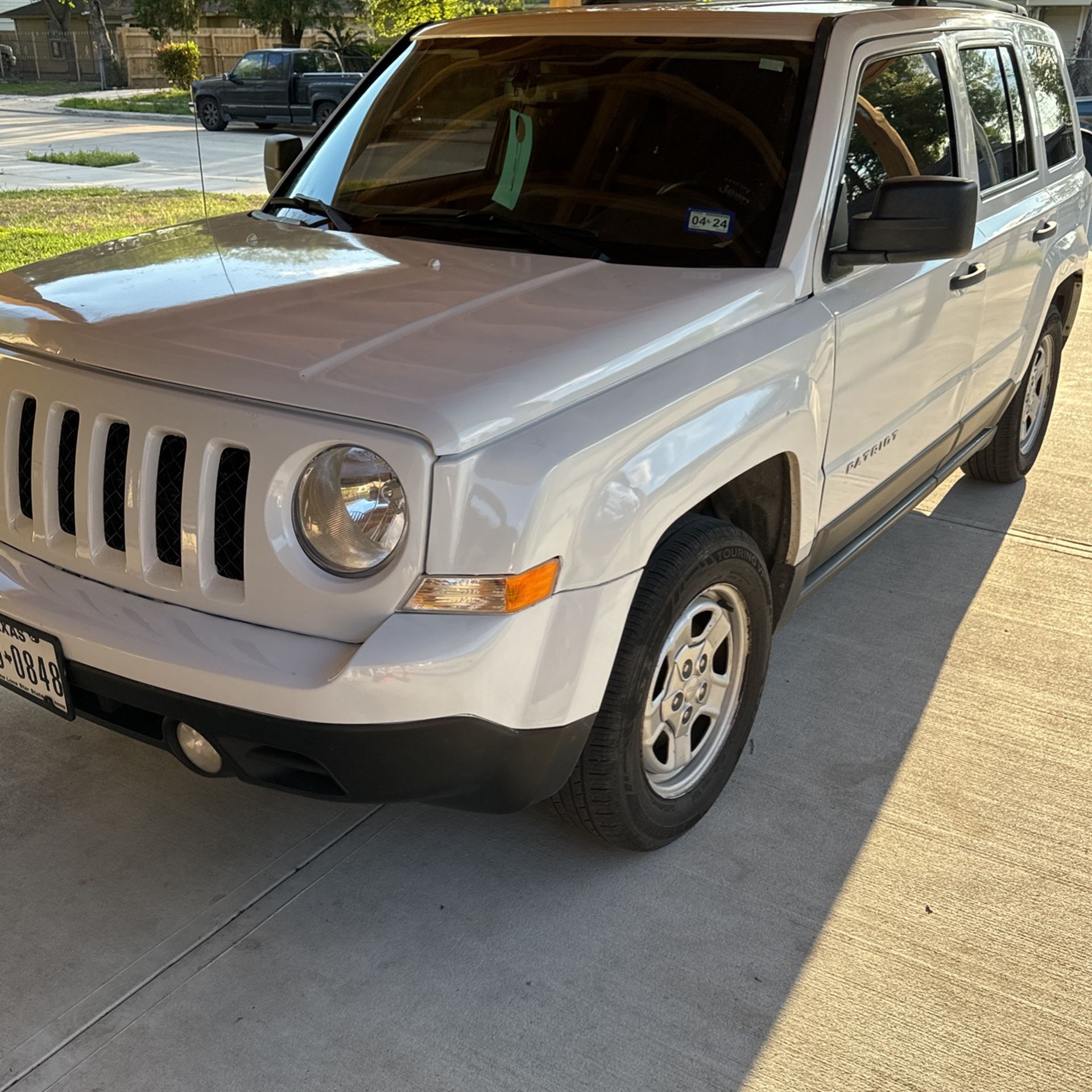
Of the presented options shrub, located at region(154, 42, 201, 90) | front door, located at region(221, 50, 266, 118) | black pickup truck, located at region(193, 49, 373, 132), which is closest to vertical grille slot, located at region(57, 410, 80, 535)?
black pickup truck, located at region(193, 49, 373, 132)

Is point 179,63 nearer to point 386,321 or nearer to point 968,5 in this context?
point 968,5

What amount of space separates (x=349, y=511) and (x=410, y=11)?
20170mm

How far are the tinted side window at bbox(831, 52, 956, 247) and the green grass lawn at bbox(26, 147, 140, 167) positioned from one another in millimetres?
14496

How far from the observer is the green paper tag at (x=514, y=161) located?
3336 millimetres

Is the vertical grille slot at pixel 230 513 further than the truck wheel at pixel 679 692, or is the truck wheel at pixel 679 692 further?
the truck wheel at pixel 679 692

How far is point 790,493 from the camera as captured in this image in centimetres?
306

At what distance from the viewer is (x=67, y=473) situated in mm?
2578

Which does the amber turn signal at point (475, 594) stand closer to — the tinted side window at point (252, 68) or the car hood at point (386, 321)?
the car hood at point (386, 321)

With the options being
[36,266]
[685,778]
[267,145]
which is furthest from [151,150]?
[685,778]

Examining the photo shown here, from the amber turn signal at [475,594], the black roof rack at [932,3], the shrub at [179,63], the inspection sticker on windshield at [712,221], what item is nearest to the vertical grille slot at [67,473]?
the amber turn signal at [475,594]

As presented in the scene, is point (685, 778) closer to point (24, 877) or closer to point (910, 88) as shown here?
point (24, 877)

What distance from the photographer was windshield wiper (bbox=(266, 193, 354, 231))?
3457mm

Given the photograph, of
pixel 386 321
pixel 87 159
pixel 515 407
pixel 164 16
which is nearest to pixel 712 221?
pixel 386 321

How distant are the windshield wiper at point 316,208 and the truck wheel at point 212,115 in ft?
70.0
